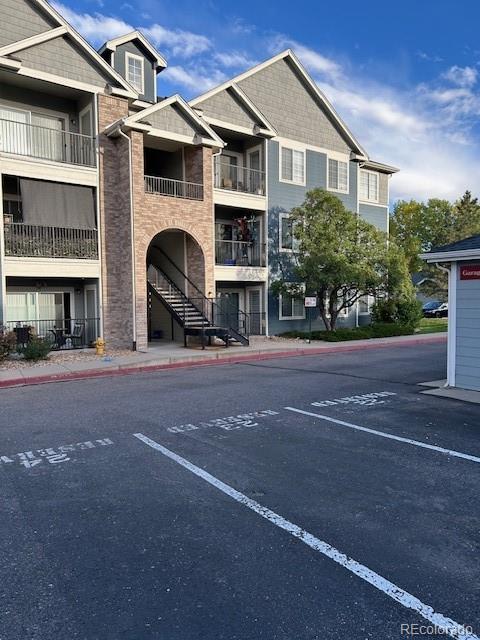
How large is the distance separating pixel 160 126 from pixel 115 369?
944cm

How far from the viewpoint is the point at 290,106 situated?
23.2 meters

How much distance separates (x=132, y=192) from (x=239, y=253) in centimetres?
621

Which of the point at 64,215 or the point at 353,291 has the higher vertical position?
the point at 64,215

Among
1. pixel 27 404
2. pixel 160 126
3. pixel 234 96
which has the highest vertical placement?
pixel 234 96

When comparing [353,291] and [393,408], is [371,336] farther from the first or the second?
[393,408]

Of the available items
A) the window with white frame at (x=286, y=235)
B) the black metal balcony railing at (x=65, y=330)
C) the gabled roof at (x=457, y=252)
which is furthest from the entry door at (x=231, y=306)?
the gabled roof at (x=457, y=252)

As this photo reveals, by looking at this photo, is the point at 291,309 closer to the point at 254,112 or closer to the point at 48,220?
the point at 254,112

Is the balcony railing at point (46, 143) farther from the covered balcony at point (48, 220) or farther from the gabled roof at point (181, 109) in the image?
the gabled roof at point (181, 109)

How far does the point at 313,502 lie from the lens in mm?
4527

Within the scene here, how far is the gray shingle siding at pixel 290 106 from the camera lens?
22.3 metres

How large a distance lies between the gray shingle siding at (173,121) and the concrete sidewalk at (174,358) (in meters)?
8.02

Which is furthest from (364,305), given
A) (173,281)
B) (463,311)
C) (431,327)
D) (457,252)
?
(457,252)

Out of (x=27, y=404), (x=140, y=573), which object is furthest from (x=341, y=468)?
(x=27, y=404)

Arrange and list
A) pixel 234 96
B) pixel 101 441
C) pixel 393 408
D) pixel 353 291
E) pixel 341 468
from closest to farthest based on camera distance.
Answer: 1. pixel 341 468
2. pixel 101 441
3. pixel 393 408
4. pixel 234 96
5. pixel 353 291
